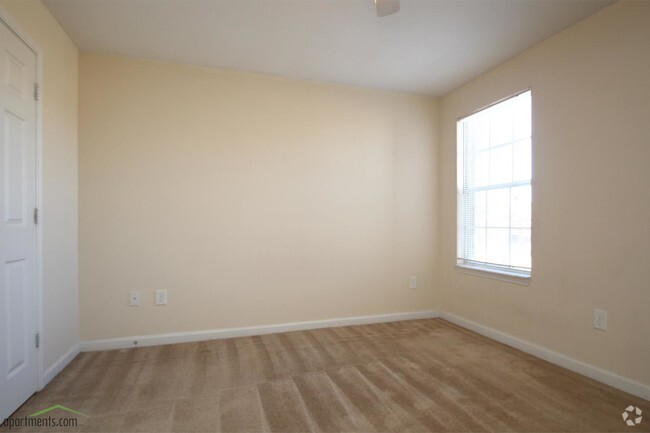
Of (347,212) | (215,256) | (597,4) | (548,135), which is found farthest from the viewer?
(347,212)

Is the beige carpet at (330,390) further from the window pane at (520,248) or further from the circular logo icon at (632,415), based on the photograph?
the window pane at (520,248)

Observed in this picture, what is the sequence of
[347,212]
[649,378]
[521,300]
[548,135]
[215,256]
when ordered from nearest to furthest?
[649,378], [548,135], [521,300], [215,256], [347,212]

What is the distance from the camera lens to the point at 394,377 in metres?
2.42

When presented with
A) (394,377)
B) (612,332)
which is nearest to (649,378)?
(612,332)

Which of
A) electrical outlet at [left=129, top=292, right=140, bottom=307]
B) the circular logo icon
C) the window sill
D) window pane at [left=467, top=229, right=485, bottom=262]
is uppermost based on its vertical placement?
window pane at [left=467, top=229, right=485, bottom=262]

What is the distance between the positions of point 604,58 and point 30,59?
3.77 m

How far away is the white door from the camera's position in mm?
1881

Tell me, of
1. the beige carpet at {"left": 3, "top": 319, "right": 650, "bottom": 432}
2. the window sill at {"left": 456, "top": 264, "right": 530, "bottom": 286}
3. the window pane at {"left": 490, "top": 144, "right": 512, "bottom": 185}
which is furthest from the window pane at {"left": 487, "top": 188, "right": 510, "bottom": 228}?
the beige carpet at {"left": 3, "top": 319, "right": 650, "bottom": 432}

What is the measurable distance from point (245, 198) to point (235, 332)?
50.3 inches

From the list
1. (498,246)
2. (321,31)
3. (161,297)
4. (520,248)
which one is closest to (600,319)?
(520,248)

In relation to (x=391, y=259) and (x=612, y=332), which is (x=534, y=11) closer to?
(x=612, y=332)

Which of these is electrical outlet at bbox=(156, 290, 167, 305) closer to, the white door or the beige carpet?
the beige carpet

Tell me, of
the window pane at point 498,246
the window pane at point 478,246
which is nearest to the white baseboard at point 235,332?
the window pane at point 478,246

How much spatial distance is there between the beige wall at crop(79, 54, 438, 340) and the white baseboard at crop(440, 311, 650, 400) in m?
0.77
